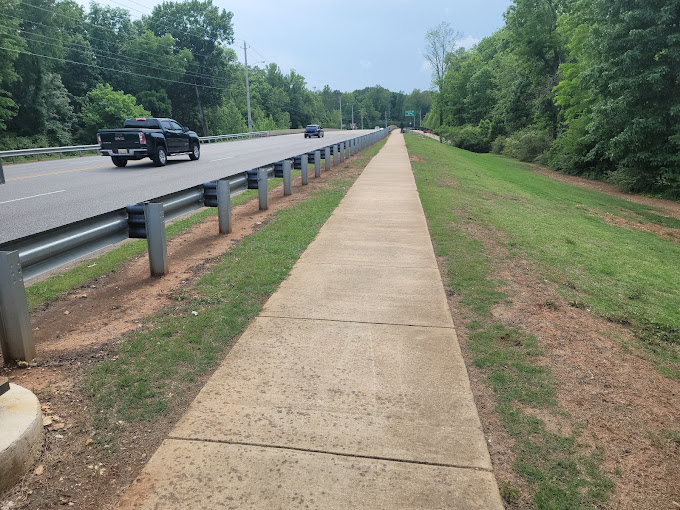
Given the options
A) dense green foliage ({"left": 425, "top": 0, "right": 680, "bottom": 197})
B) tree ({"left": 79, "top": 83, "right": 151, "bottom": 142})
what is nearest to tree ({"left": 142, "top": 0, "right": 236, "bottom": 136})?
tree ({"left": 79, "top": 83, "right": 151, "bottom": 142})

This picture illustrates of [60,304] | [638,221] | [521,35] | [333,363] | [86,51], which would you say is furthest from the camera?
[86,51]

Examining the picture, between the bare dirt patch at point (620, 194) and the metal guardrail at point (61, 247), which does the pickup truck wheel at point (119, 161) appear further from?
the bare dirt patch at point (620, 194)

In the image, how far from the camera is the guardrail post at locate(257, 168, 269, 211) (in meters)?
10.3

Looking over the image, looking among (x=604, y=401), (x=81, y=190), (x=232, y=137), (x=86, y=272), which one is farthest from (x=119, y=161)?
(x=232, y=137)

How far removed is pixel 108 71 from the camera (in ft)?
204

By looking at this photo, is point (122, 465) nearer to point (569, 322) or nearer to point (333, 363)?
point (333, 363)

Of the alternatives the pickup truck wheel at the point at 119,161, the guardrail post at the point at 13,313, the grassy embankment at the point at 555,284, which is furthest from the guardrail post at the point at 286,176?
the pickup truck wheel at the point at 119,161

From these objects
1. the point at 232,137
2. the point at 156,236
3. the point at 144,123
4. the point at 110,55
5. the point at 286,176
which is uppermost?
the point at 110,55

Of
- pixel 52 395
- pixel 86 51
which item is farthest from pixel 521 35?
pixel 86 51

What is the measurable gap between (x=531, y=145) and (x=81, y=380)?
1542 inches

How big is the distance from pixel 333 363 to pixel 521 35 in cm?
4086

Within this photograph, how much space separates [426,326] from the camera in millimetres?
4738

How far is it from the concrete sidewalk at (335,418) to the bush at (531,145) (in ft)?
117

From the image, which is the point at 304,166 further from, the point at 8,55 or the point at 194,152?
the point at 8,55
